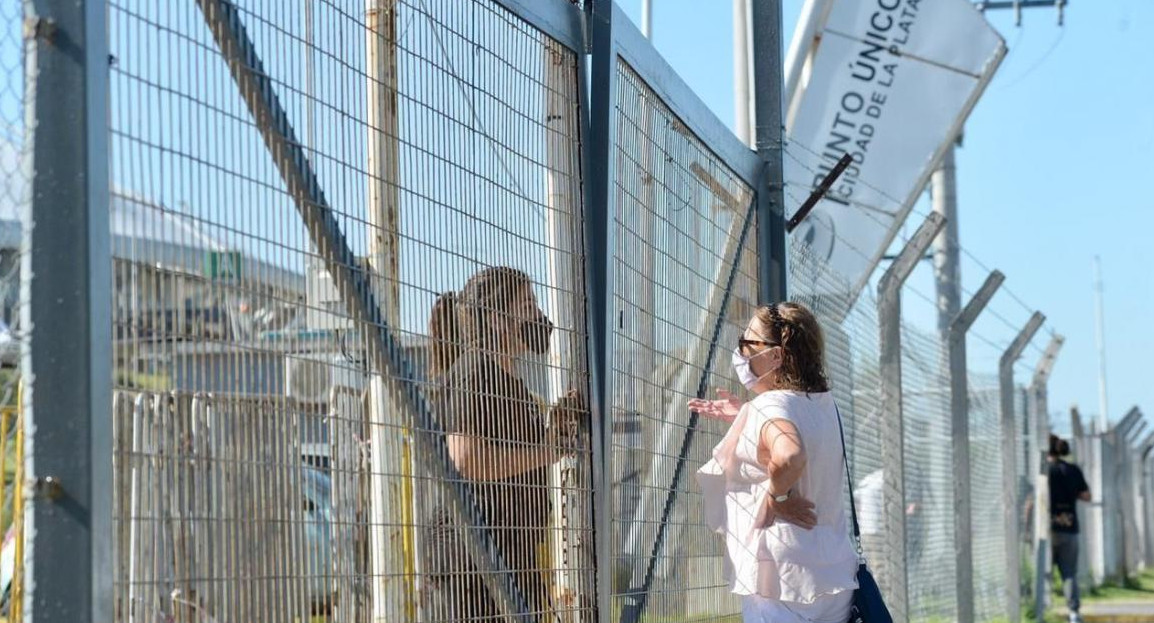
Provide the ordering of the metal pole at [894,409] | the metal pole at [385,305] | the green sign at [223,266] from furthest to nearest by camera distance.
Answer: the metal pole at [894,409] → the metal pole at [385,305] → the green sign at [223,266]

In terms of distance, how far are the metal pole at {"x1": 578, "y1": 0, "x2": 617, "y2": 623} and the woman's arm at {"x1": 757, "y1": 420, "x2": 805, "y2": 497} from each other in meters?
0.47

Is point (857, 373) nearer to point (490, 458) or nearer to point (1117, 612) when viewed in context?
point (490, 458)

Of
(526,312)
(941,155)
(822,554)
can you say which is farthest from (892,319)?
(526,312)

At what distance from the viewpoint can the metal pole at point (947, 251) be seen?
11.5m

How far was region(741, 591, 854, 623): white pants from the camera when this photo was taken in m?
4.64

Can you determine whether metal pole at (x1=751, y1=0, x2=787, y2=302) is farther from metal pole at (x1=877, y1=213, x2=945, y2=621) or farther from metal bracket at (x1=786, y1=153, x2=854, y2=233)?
metal pole at (x1=877, y1=213, x2=945, y2=621)

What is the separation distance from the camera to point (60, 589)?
7.70 ft

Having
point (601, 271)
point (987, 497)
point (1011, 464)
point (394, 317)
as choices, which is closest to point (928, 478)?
point (1011, 464)

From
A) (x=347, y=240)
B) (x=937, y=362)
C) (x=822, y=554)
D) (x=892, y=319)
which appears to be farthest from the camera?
(x=937, y=362)

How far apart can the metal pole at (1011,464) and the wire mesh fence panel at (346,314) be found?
315 inches

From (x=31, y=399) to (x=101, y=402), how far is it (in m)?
0.10

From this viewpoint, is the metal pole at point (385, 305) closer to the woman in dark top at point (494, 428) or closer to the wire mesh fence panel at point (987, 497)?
the woman in dark top at point (494, 428)

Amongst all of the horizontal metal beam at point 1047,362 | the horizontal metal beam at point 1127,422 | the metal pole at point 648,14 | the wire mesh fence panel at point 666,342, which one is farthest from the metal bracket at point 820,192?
the horizontal metal beam at point 1127,422

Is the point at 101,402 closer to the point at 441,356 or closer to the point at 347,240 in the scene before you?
the point at 347,240
